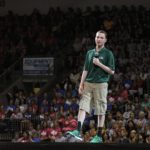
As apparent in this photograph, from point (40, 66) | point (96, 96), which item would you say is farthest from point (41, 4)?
point (96, 96)

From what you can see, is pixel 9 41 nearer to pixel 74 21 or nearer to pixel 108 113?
pixel 74 21

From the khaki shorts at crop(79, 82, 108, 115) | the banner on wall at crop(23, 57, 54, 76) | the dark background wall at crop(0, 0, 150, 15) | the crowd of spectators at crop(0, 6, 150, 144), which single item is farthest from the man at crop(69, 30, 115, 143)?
the dark background wall at crop(0, 0, 150, 15)

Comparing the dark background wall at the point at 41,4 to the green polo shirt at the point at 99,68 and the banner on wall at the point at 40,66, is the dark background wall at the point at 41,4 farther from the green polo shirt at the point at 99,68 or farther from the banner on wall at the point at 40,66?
the green polo shirt at the point at 99,68

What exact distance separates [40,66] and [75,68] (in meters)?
1.38

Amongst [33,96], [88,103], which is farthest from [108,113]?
[88,103]

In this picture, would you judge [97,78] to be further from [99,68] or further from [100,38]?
[100,38]

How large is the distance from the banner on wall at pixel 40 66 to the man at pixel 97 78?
37.1ft

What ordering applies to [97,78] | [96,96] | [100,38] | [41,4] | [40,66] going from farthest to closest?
[41,4] → [40,66] → [96,96] → [97,78] → [100,38]

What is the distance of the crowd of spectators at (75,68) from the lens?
47.2 ft

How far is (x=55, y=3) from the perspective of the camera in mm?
23156

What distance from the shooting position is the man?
26.6ft

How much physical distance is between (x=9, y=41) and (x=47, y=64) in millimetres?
2825

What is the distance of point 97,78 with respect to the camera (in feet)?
26.9

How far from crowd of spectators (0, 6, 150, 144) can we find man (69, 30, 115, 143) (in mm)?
3243
